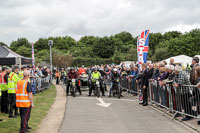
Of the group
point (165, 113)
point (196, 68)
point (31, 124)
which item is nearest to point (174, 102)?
point (165, 113)

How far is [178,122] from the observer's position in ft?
26.8

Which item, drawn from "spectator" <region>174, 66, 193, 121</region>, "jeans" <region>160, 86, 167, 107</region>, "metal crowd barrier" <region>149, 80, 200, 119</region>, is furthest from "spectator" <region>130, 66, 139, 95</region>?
"spectator" <region>174, 66, 193, 121</region>

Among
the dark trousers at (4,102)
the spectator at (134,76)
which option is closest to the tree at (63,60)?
the spectator at (134,76)

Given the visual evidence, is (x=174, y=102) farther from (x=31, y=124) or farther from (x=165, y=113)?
Result: (x=31, y=124)

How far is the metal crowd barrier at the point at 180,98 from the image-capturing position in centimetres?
776

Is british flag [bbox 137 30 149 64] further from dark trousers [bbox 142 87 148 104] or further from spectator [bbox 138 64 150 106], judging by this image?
dark trousers [bbox 142 87 148 104]

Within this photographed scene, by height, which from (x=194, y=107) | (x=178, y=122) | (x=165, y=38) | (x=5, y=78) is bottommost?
(x=178, y=122)

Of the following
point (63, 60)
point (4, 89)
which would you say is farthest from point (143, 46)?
point (63, 60)

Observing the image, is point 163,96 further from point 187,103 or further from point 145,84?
point 145,84

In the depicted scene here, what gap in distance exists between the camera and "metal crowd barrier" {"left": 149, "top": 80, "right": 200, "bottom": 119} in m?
7.76

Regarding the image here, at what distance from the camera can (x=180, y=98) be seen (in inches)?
336

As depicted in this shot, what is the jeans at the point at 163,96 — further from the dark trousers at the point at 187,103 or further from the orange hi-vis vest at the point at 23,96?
the orange hi-vis vest at the point at 23,96

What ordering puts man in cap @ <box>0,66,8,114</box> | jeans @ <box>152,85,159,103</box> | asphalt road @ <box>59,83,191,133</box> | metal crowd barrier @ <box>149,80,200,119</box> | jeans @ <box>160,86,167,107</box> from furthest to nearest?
1. jeans @ <box>152,85,159,103</box>
2. jeans @ <box>160,86,167,107</box>
3. man in cap @ <box>0,66,8,114</box>
4. metal crowd barrier @ <box>149,80,200,119</box>
5. asphalt road @ <box>59,83,191,133</box>

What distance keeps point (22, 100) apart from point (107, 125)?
2.76 m
